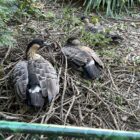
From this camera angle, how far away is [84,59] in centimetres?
498

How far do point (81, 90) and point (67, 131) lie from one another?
297 cm

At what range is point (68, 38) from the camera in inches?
220

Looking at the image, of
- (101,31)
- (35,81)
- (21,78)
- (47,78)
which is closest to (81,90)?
(47,78)

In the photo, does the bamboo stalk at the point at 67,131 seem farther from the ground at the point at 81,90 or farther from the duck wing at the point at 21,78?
the duck wing at the point at 21,78

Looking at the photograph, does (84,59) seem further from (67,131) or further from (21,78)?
(67,131)

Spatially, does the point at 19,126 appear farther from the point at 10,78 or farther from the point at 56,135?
the point at 10,78

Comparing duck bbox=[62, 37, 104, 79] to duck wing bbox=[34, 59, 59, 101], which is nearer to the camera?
duck wing bbox=[34, 59, 59, 101]

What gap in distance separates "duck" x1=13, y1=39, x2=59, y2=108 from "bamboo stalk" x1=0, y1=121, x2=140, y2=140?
7.89 feet

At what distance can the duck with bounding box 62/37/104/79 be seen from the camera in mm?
4863

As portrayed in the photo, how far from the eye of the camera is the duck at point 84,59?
4.86 meters

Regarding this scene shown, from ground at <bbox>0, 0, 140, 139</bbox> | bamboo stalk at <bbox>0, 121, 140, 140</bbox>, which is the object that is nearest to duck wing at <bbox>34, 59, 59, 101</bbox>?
ground at <bbox>0, 0, 140, 139</bbox>

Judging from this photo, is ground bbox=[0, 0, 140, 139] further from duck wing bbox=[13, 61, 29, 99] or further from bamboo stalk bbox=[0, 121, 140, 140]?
bamboo stalk bbox=[0, 121, 140, 140]

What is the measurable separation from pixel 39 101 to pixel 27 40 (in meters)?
1.54

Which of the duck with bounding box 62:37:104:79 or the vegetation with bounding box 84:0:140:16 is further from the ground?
the vegetation with bounding box 84:0:140:16
